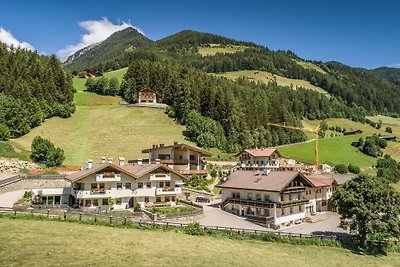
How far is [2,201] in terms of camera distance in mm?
49781

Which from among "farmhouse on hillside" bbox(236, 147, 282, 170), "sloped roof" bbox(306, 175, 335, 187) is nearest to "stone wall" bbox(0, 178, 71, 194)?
"sloped roof" bbox(306, 175, 335, 187)

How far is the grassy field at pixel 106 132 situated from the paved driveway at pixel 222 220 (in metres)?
33.9

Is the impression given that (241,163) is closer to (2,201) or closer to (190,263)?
(2,201)

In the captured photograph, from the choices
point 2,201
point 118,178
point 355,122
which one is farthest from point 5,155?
point 355,122

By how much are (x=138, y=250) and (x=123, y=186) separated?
80.1ft

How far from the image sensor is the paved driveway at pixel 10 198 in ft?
157

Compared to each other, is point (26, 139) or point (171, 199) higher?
point (26, 139)

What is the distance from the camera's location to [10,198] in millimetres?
52531

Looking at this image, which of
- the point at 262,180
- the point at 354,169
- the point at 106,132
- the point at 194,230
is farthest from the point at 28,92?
the point at 354,169

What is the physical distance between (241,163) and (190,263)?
6445 cm

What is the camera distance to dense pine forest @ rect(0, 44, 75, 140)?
89.6 metres

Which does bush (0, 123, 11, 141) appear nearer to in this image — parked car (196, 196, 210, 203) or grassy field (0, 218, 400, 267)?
parked car (196, 196, 210, 203)

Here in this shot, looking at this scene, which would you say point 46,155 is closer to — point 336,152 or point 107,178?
point 107,178

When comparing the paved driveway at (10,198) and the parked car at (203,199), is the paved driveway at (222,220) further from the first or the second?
the paved driveway at (10,198)
